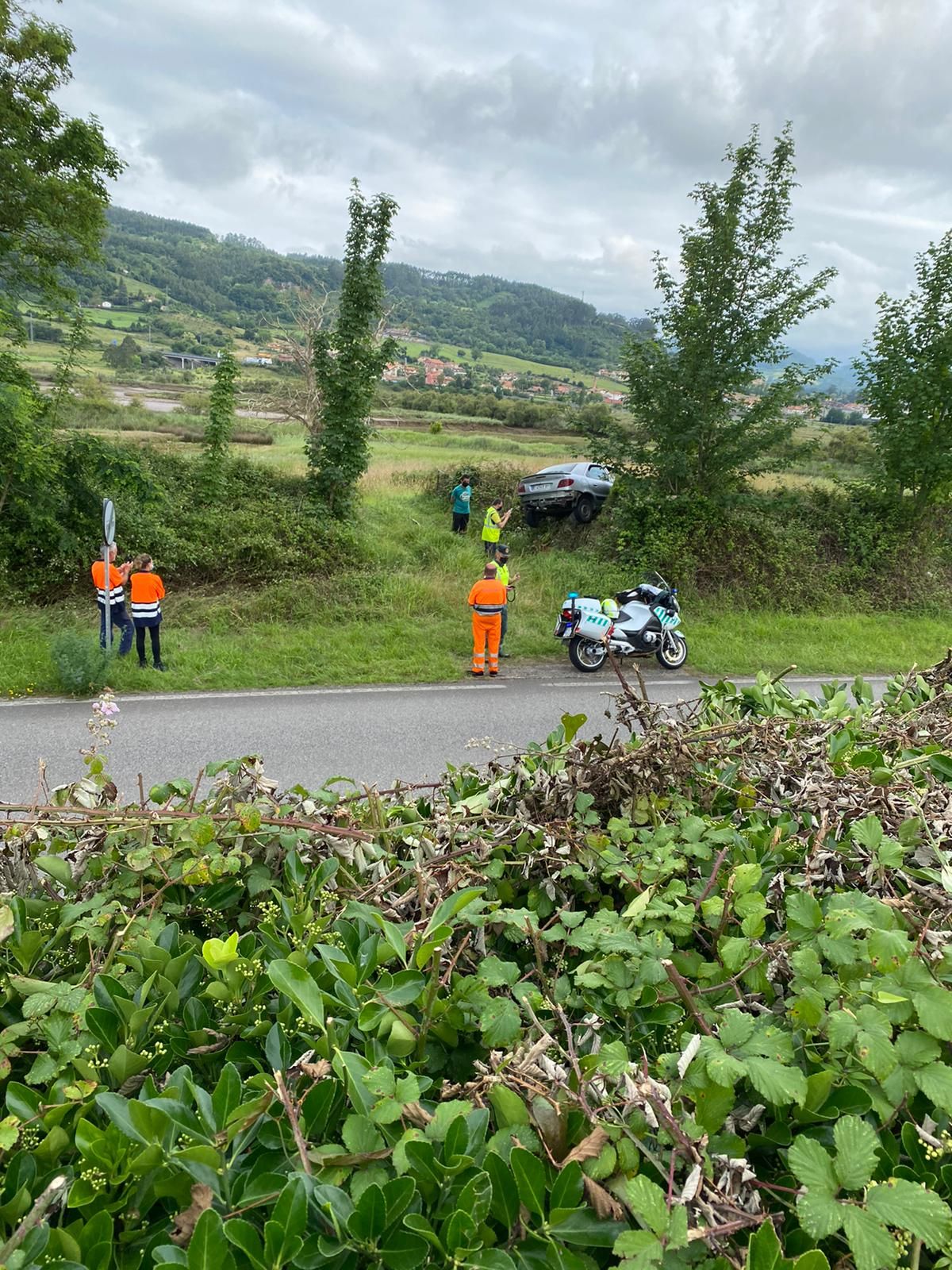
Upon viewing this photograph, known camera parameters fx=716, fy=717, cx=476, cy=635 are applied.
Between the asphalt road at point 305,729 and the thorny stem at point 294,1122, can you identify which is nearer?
the thorny stem at point 294,1122

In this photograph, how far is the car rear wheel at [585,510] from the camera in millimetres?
18656

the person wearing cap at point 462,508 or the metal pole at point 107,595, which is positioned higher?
the person wearing cap at point 462,508

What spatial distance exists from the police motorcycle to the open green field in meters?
0.67

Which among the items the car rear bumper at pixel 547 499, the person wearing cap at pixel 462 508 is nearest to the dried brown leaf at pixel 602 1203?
the person wearing cap at pixel 462 508

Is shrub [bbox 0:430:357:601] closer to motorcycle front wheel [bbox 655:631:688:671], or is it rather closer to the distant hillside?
motorcycle front wheel [bbox 655:631:688:671]

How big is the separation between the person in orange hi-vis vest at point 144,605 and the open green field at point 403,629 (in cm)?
27

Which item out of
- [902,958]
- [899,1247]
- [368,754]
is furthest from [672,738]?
[368,754]

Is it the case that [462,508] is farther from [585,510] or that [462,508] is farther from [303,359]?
[303,359]

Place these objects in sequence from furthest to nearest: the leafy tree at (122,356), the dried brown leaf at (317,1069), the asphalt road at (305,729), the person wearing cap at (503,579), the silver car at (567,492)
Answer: the leafy tree at (122,356) < the silver car at (567,492) < the person wearing cap at (503,579) < the asphalt road at (305,729) < the dried brown leaf at (317,1069)

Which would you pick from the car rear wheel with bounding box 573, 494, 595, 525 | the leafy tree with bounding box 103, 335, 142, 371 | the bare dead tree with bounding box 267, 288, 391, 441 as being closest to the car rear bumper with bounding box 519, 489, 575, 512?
the car rear wheel with bounding box 573, 494, 595, 525

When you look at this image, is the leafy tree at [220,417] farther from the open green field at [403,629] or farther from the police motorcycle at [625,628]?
the police motorcycle at [625,628]

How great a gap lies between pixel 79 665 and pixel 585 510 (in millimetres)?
12816

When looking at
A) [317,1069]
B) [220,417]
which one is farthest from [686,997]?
[220,417]

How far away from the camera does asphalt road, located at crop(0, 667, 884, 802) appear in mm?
7398
